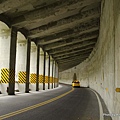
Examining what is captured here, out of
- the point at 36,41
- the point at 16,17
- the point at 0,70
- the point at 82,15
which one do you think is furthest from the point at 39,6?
the point at 36,41

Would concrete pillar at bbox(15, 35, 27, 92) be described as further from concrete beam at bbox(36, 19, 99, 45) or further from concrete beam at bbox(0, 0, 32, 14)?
concrete beam at bbox(0, 0, 32, 14)

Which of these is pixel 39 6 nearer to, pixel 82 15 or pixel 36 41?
pixel 82 15

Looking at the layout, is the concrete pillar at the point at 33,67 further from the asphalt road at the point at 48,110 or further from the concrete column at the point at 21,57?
the asphalt road at the point at 48,110

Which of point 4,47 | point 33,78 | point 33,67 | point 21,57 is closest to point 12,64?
point 4,47

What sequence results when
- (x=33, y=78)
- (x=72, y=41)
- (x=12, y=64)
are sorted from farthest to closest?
(x=72, y=41)
(x=33, y=78)
(x=12, y=64)

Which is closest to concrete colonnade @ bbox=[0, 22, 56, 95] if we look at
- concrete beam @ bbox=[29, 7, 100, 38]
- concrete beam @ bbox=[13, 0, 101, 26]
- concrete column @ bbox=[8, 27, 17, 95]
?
concrete column @ bbox=[8, 27, 17, 95]

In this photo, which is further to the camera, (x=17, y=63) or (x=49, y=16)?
(x=17, y=63)

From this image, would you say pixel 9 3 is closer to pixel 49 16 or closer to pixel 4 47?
pixel 49 16

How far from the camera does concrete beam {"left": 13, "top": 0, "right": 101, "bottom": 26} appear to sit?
643 inches

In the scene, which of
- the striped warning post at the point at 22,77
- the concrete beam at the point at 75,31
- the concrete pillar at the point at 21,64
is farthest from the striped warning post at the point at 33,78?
the concrete beam at the point at 75,31

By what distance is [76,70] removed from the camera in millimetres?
57188

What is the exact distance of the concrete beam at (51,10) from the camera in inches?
643

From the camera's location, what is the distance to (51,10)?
16891mm

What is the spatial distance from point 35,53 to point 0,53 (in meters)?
9.08
